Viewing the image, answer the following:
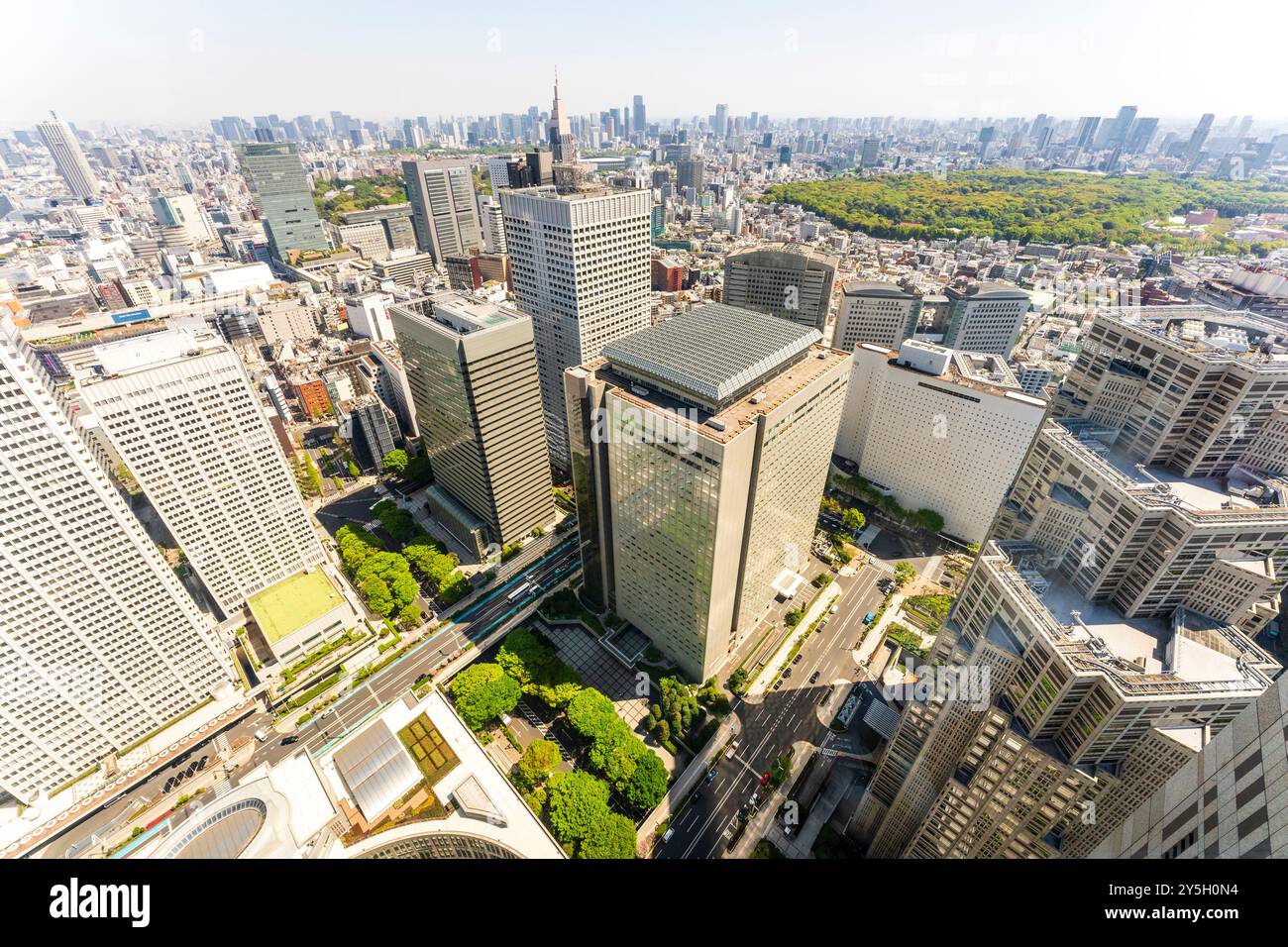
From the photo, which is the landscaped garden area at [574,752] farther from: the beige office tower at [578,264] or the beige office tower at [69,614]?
the beige office tower at [578,264]

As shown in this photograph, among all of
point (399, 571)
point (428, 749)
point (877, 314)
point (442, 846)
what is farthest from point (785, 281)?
point (442, 846)

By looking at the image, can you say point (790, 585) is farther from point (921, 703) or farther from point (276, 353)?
point (276, 353)

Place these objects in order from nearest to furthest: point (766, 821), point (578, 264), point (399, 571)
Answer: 1. point (766, 821)
2. point (578, 264)
3. point (399, 571)

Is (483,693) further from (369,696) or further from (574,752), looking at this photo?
(369,696)

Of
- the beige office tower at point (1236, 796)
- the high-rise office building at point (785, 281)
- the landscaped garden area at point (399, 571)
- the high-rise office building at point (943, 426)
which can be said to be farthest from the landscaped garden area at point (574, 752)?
the high-rise office building at point (785, 281)

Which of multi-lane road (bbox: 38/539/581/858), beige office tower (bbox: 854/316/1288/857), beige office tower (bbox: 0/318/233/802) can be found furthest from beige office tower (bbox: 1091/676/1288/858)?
beige office tower (bbox: 0/318/233/802)

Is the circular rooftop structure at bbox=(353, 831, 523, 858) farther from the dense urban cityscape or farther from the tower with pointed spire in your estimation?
the tower with pointed spire

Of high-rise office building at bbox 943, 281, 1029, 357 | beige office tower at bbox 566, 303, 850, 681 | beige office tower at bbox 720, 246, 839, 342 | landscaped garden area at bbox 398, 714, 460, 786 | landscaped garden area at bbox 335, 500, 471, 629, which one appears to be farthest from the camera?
high-rise office building at bbox 943, 281, 1029, 357
